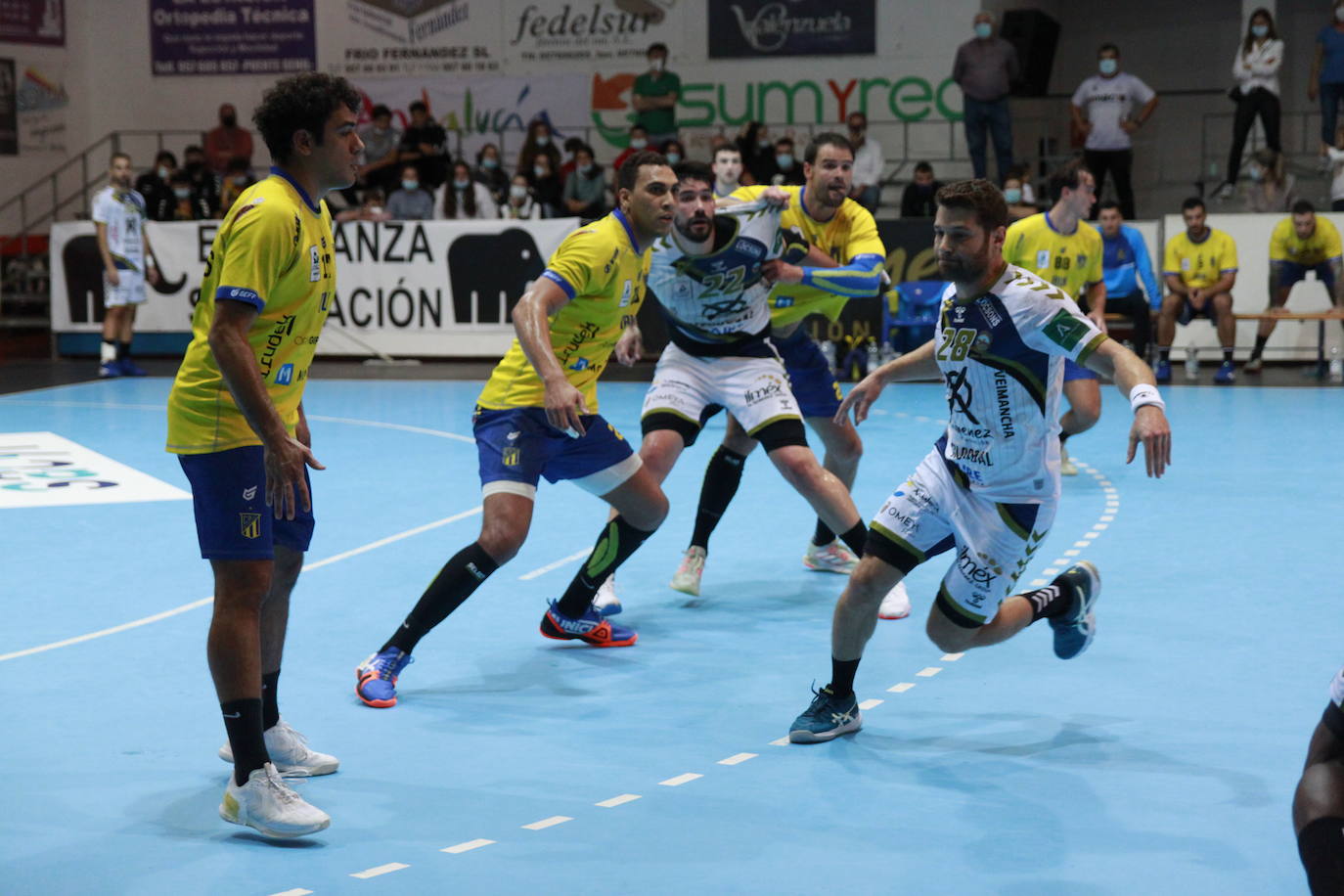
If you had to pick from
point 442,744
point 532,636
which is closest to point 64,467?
point 532,636

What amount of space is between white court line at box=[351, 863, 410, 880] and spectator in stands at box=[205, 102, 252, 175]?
19859mm

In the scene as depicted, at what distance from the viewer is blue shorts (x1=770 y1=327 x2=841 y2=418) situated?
771 centimetres

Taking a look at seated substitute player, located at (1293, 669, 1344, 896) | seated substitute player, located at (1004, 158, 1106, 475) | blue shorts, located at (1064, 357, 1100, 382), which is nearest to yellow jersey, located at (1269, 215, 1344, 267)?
seated substitute player, located at (1004, 158, 1106, 475)

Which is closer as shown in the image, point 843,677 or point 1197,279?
point 843,677

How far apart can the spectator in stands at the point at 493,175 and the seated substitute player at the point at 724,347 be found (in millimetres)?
13498

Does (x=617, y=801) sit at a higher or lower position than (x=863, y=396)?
lower

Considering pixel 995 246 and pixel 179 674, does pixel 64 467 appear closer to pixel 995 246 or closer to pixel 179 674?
pixel 179 674

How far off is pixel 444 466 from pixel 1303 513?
5.73 metres

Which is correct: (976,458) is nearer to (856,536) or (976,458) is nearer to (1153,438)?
(1153,438)

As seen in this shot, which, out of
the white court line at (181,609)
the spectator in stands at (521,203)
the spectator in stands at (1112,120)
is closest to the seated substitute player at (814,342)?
the white court line at (181,609)

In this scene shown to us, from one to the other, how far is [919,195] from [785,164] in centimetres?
168

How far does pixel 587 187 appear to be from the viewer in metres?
19.6

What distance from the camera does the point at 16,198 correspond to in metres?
24.2

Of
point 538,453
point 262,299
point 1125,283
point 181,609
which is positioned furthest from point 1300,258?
point 262,299
